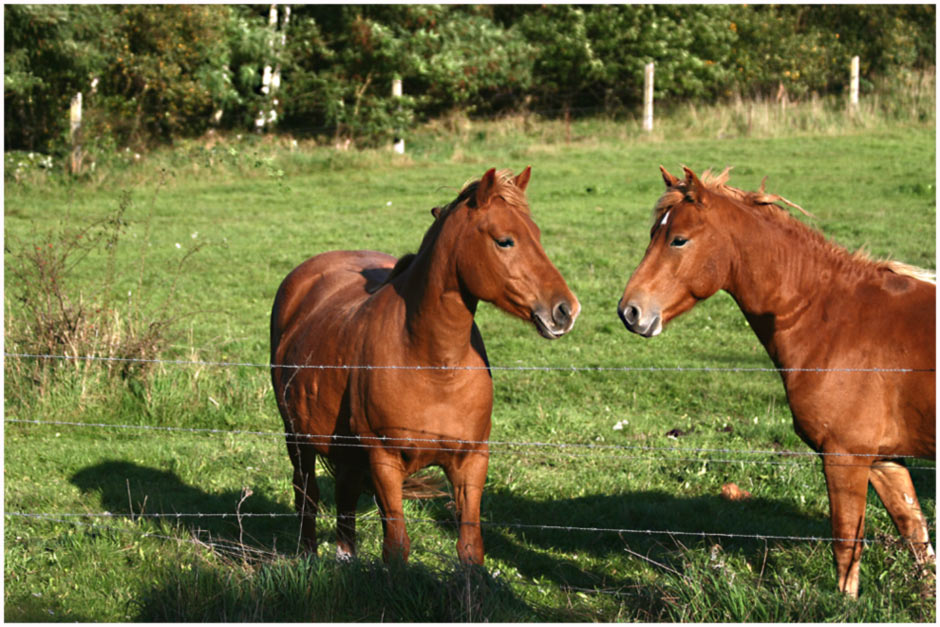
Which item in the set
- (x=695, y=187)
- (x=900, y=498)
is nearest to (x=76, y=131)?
(x=695, y=187)

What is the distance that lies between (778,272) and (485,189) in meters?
1.42

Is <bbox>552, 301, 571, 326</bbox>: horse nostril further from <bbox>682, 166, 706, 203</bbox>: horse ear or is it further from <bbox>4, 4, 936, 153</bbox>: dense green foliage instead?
<bbox>4, 4, 936, 153</bbox>: dense green foliage

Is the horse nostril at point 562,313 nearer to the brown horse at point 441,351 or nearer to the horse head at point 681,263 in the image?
the brown horse at point 441,351

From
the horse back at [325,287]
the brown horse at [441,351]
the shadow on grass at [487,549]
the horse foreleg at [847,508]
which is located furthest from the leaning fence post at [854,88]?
the brown horse at [441,351]

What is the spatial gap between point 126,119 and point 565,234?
11951 mm

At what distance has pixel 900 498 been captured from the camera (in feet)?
15.3

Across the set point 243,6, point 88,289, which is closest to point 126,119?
point 243,6

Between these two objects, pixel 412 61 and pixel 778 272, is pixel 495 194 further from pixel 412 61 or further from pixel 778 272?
pixel 412 61

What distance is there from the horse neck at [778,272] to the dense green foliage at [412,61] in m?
15.8

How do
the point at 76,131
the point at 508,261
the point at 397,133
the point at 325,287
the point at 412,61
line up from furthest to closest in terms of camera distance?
the point at 412,61
the point at 397,133
the point at 76,131
the point at 325,287
the point at 508,261

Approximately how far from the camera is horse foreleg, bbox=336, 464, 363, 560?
207 inches

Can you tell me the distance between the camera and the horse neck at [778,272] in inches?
177

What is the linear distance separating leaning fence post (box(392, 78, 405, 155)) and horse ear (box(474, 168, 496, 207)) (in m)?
16.3

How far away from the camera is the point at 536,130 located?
2212 centimetres
